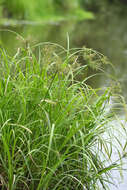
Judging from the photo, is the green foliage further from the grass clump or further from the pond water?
the grass clump

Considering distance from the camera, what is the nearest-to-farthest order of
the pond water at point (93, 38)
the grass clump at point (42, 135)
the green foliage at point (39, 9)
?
the grass clump at point (42, 135)
the pond water at point (93, 38)
the green foliage at point (39, 9)

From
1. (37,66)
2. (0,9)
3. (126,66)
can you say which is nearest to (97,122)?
(37,66)

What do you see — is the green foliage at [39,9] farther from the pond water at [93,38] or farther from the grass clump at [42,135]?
the grass clump at [42,135]

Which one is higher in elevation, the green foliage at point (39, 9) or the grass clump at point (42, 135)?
the grass clump at point (42, 135)

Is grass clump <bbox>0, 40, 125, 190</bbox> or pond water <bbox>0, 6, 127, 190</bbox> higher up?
grass clump <bbox>0, 40, 125, 190</bbox>

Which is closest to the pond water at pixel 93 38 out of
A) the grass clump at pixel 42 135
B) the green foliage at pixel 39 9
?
the green foliage at pixel 39 9

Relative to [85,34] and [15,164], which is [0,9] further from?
[15,164]

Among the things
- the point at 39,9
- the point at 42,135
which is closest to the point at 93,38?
the point at 39,9

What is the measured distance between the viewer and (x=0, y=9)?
676 inches

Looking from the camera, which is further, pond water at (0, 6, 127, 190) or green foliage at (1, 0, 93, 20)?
green foliage at (1, 0, 93, 20)

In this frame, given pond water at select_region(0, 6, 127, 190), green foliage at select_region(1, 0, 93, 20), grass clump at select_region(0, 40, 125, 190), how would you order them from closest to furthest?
grass clump at select_region(0, 40, 125, 190), pond water at select_region(0, 6, 127, 190), green foliage at select_region(1, 0, 93, 20)

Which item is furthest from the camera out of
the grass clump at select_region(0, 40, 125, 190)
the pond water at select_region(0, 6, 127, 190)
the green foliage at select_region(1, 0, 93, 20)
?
the green foliage at select_region(1, 0, 93, 20)

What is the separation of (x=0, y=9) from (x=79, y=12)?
6.75 metres

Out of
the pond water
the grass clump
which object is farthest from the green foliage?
the grass clump
